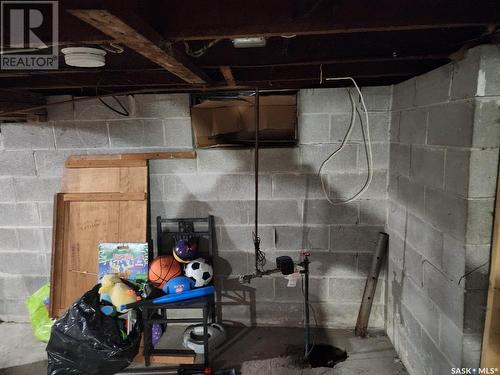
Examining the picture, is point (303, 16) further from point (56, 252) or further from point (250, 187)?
point (56, 252)

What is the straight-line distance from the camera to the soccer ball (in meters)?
2.45

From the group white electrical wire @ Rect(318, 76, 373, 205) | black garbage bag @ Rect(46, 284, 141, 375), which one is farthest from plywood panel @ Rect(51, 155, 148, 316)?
white electrical wire @ Rect(318, 76, 373, 205)

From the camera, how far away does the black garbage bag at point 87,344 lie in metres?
2.12

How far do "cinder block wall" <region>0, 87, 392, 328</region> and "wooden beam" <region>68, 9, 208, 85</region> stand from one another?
1083 millimetres

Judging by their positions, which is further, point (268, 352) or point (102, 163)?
point (102, 163)

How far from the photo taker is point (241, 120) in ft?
8.59

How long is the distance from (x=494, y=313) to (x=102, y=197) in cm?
257

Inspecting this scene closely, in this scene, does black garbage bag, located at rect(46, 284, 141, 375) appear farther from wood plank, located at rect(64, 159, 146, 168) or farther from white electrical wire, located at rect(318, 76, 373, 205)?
white electrical wire, located at rect(318, 76, 373, 205)

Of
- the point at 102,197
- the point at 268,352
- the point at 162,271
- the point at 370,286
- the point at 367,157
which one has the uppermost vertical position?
the point at 367,157

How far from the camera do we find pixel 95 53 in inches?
56.1

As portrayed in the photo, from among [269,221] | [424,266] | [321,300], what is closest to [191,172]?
[269,221]

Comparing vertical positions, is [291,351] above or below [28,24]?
below

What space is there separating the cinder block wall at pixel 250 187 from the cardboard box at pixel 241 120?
0.09m

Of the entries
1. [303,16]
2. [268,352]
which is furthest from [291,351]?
[303,16]
